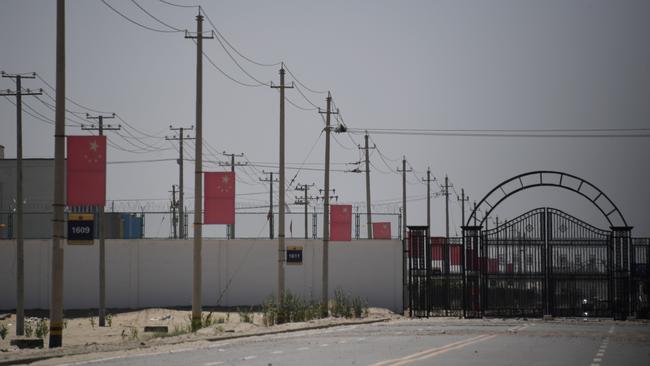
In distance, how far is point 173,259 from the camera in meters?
57.0

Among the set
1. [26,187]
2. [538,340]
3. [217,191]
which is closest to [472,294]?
[217,191]

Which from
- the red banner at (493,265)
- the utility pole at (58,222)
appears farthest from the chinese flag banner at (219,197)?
the utility pole at (58,222)

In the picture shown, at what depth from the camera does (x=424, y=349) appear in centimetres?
2380

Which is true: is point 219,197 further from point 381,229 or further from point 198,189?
point 381,229

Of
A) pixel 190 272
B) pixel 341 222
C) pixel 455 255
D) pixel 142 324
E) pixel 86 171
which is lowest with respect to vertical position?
pixel 142 324

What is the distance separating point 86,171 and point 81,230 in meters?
1.73

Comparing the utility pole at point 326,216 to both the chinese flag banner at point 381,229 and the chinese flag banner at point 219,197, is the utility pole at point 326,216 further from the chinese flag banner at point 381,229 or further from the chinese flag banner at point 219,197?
the chinese flag banner at point 381,229

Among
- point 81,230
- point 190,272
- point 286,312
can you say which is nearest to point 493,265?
point 286,312

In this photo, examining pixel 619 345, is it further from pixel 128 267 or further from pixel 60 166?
pixel 128 267

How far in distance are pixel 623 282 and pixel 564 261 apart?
2.64 metres

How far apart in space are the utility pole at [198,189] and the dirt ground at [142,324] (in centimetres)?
94

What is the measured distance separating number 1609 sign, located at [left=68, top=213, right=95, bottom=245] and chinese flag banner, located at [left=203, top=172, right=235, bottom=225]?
13295 mm

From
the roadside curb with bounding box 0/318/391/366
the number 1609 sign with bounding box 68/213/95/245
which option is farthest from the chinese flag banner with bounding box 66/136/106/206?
the roadside curb with bounding box 0/318/391/366

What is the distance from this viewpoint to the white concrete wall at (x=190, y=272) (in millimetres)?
56531
